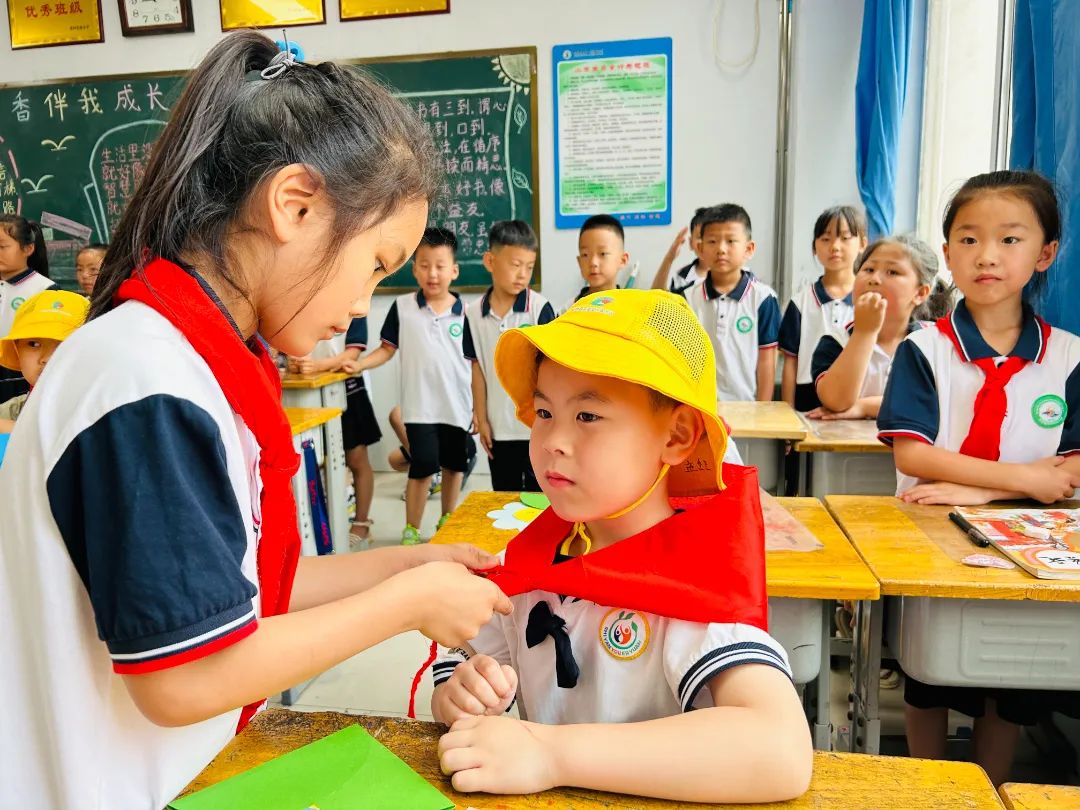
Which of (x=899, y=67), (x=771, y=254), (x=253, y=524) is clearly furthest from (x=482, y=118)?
(x=253, y=524)

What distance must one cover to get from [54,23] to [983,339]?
230 inches

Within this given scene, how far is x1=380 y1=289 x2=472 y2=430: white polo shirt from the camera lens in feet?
12.6

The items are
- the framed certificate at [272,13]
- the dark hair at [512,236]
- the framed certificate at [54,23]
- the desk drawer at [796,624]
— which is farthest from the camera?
the framed certificate at [54,23]

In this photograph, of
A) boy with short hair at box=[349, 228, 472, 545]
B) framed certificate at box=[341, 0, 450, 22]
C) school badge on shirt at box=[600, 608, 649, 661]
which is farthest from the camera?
framed certificate at box=[341, 0, 450, 22]

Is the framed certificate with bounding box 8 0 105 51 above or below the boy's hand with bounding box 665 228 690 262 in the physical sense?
above

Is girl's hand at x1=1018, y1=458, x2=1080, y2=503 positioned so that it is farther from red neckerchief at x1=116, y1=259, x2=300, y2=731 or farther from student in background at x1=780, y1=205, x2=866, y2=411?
student in background at x1=780, y1=205, x2=866, y2=411

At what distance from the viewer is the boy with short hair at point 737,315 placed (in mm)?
3557

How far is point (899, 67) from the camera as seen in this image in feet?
12.4

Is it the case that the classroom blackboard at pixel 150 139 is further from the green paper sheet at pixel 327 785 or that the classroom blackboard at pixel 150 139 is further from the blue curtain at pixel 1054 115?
the green paper sheet at pixel 327 785

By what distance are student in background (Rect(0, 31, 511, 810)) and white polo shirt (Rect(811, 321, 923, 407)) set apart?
244 centimetres

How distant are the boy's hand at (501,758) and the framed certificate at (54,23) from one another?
580 cm

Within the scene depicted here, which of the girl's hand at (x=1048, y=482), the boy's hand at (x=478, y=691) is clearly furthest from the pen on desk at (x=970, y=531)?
the boy's hand at (x=478, y=691)

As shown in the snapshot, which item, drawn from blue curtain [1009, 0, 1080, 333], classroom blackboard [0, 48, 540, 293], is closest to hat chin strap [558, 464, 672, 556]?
blue curtain [1009, 0, 1080, 333]

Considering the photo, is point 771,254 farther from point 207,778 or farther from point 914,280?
point 207,778
